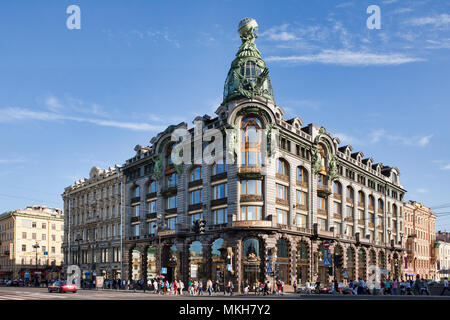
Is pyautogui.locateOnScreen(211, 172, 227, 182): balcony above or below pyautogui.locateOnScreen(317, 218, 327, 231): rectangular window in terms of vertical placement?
above

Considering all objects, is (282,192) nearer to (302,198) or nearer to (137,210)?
(302,198)

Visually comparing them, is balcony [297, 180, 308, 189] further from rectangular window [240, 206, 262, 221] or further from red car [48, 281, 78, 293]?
red car [48, 281, 78, 293]

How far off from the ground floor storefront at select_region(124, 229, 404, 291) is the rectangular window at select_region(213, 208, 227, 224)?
156 cm

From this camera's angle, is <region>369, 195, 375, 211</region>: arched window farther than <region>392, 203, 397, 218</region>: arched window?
No

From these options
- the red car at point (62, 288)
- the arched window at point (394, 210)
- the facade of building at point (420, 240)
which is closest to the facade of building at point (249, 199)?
the red car at point (62, 288)

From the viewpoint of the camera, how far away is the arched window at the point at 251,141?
5447cm

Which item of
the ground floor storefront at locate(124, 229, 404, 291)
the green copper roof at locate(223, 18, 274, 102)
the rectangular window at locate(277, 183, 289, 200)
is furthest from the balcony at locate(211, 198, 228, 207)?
the green copper roof at locate(223, 18, 274, 102)

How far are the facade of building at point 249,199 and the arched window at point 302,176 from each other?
136 millimetres

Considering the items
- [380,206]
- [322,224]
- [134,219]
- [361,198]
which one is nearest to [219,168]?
[322,224]

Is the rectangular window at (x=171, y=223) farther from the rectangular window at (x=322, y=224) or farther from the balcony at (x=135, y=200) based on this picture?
the rectangular window at (x=322, y=224)

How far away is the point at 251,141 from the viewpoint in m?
55.1

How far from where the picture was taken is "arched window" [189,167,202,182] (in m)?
61.3

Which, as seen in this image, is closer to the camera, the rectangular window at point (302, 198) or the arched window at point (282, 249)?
the arched window at point (282, 249)
